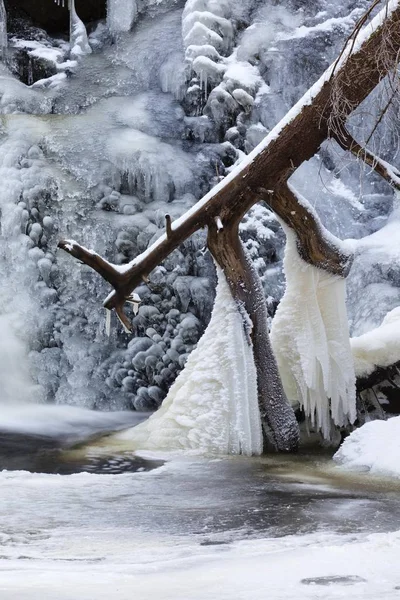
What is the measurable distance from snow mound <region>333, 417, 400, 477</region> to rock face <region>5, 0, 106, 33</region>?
559 inches

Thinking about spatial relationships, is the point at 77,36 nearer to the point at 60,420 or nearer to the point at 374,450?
the point at 60,420

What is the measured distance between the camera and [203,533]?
3771 millimetres

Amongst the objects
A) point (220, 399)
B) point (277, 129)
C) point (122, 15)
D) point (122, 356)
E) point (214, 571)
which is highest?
A: point (122, 15)

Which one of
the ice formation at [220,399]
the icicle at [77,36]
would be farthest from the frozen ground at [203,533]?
the icicle at [77,36]

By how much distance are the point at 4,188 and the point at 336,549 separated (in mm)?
9981

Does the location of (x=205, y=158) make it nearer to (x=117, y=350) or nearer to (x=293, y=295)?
Answer: (x=117, y=350)

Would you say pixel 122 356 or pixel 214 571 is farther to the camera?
pixel 122 356

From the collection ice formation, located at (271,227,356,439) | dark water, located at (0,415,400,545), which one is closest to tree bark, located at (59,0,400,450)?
ice formation, located at (271,227,356,439)

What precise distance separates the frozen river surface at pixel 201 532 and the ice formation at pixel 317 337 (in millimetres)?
641

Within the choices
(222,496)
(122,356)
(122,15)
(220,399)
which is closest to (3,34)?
(122,15)

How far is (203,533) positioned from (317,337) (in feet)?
11.0

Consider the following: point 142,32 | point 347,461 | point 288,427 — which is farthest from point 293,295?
point 142,32

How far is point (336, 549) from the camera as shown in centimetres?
293

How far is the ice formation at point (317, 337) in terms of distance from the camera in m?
6.86
